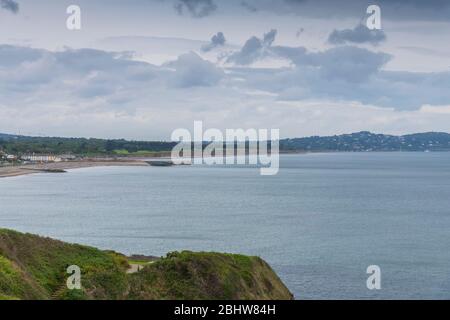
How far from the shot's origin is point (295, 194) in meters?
117

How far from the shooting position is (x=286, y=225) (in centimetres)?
7588

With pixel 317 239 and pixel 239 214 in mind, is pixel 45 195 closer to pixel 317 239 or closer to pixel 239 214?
pixel 239 214

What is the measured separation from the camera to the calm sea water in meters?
49.8

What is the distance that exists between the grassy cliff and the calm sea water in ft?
30.9

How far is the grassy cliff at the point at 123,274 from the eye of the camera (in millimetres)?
28344

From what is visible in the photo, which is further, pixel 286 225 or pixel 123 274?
pixel 286 225

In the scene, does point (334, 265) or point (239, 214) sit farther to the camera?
point (239, 214)

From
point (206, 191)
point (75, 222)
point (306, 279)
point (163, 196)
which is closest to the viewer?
point (306, 279)

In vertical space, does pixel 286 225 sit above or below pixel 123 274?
below

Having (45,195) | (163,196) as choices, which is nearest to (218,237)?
(163,196)

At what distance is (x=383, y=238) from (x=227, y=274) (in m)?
39.8

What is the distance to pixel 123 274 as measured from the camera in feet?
101

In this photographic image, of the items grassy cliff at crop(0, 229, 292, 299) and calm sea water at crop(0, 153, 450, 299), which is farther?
calm sea water at crop(0, 153, 450, 299)

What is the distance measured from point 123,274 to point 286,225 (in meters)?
46.9
